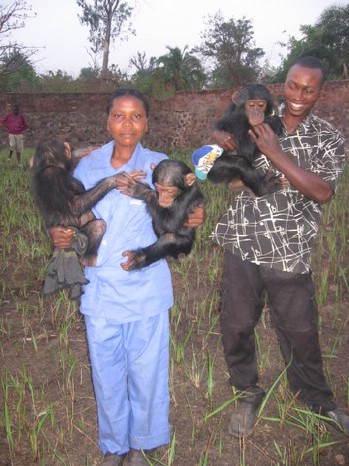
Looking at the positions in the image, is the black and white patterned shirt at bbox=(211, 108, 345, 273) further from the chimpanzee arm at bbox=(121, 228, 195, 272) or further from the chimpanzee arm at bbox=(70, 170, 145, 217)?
the chimpanzee arm at bbox=(70, 170, 145, 217)

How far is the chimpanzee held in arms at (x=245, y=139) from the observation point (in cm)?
201

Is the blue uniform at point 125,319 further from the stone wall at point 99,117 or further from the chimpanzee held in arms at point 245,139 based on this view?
the stone wall at point 99,117

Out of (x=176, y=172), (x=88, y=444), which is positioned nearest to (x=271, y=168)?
(x=176, y=172)

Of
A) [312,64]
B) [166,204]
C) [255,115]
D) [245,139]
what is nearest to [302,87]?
[312,64]

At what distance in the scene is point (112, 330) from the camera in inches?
70.4

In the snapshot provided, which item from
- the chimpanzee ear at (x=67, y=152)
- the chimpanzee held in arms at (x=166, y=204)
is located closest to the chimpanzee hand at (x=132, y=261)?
the chimpanzee held in arms at (x=166, y=204)

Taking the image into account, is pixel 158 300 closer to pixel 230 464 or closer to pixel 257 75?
pixel 230 464

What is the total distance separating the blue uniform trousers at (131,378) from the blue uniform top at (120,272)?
0.18 ft

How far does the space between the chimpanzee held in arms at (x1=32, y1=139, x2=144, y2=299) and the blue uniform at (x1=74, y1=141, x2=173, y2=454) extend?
0.14 ft

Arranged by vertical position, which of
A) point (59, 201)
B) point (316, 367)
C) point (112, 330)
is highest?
point (59, 201)

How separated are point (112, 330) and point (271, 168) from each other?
3.40 feet

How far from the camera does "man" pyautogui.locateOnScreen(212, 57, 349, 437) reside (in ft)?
6.23

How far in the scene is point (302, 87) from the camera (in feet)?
6.25

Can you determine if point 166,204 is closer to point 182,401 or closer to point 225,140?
point 225,140
